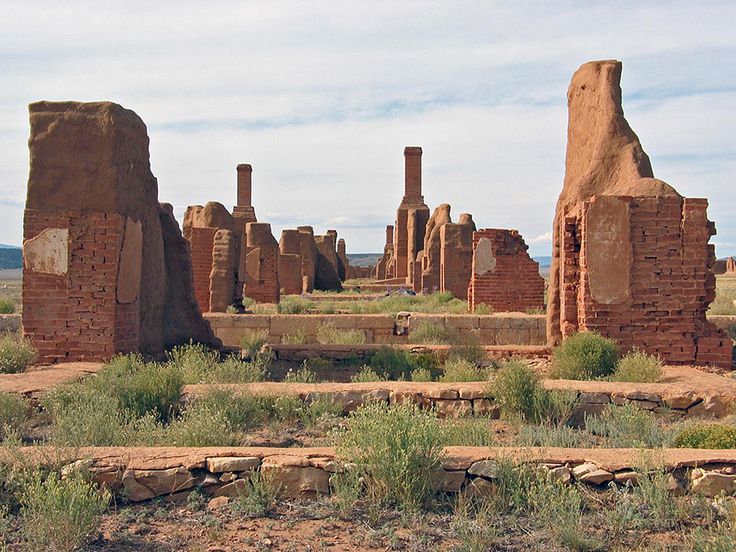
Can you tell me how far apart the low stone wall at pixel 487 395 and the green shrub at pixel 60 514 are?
2636 mm

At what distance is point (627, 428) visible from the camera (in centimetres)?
554

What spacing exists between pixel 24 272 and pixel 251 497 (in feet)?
17.2

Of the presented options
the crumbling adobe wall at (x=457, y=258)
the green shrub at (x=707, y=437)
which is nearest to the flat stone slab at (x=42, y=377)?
the green shrub at (x=707, y=437)

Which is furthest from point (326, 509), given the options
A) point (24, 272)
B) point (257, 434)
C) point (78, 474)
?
point (24, 272)

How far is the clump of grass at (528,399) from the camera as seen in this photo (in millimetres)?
6289

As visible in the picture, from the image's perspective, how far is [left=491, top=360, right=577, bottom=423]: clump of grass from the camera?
6.29m

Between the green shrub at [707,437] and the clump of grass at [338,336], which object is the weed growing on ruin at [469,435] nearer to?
the green shrub at [707,437]

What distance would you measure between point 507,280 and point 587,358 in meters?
7.52

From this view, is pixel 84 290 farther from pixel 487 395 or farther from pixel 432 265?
pixel 432 265

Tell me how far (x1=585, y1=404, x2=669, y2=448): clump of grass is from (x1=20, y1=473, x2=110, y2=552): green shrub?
3347 millimetres

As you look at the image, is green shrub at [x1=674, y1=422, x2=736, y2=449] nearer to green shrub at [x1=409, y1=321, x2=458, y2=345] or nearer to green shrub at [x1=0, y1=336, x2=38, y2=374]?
green shrub at [x1=0, y1=336, x2=38, y2=374]

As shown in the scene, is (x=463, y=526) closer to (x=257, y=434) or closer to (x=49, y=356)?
(x=257, y=434)

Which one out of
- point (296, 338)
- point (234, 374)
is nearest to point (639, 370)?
point (234, 374)

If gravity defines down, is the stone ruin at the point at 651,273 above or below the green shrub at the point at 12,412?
above
